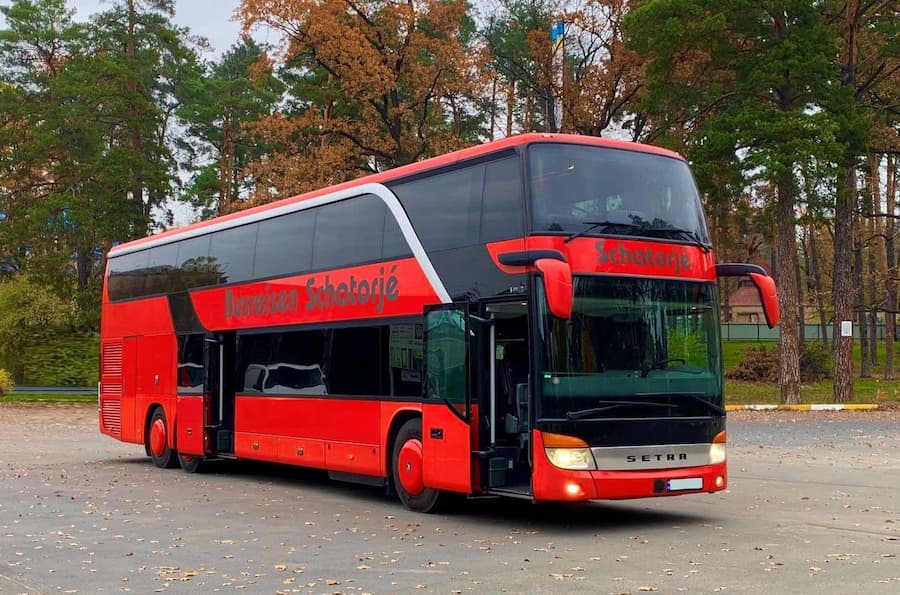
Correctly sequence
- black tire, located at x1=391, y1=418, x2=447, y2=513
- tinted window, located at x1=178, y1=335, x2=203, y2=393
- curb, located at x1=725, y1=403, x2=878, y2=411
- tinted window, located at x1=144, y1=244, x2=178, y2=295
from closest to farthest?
1. black tire, located at x1=391, y1=418, x2=447, y2=513
2. tinted window, located at x1=178, y1=335, x2=203, y2=393
3. tinted window, located at x1=144, y1=244, x2=178, y2=295
4. curb, located at x1=725, y1=403, x2=878, y2=411

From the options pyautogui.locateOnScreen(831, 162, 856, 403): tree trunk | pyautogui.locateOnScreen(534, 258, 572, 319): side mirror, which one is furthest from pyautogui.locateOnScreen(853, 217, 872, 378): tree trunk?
pyautogui.locateOnScreen(534, 258, 572, 319): side mirror

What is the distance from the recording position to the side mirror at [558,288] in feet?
34.9

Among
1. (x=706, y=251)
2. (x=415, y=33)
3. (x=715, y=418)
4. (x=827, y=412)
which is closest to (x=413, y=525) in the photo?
(x=715, y=418)

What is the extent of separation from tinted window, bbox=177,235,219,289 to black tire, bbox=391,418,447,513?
602cm

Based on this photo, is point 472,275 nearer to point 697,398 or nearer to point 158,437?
point 697,398

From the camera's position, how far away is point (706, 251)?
41.0ft

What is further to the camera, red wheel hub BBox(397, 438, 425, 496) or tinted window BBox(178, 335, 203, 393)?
tinted window BBox(178, 335, 203, 393)

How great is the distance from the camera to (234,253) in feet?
59.7

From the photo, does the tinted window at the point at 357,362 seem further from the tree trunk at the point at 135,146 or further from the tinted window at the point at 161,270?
the tree trunk at the point at 135,146

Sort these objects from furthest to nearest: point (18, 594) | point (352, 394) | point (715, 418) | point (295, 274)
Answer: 1. point (295, 274)
2. point (352, 394)
3. point (715, 418)
4. point (18, 594)

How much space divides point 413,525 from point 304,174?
27526 millimetres

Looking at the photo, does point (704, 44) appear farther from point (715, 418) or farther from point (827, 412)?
point (715, 418)

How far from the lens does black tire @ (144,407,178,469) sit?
66.6 ft

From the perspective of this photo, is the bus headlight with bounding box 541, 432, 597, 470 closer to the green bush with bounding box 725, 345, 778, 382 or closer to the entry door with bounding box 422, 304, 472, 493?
the entry door with bounding box 422, 304, 472, 493
